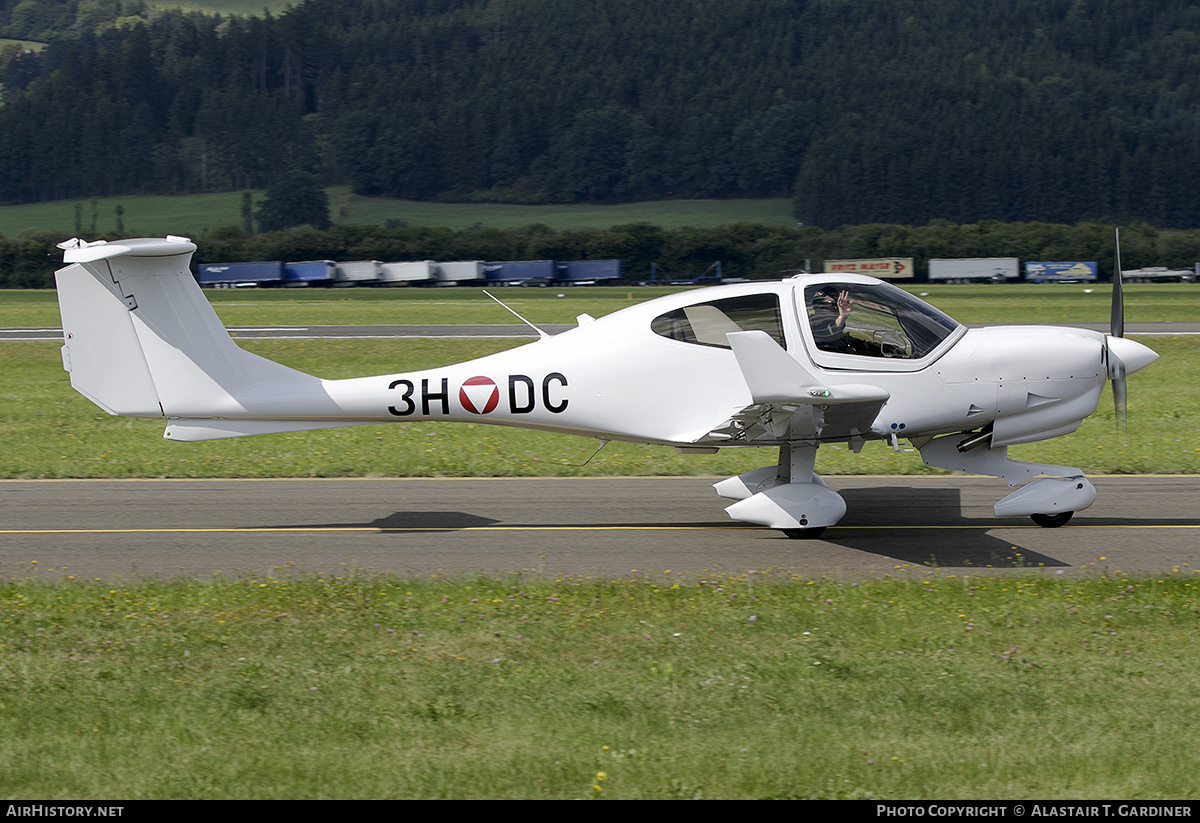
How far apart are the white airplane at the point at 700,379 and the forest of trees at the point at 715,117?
5224 inches

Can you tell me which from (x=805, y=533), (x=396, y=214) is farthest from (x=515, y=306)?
(x=396, y=214)

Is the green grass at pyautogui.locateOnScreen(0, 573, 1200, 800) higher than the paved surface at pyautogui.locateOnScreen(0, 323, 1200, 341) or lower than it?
higher

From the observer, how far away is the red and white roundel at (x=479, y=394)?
11.9m

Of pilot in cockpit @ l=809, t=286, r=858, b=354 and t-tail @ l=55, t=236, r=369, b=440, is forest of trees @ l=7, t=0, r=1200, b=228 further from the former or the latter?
t-tail @ l=55, t=236, r=369, b=440

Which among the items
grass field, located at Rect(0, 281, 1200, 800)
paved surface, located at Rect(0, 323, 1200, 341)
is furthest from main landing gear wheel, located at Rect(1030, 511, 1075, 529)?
paved surface, located at Rect(0, 323, 1200, 341)

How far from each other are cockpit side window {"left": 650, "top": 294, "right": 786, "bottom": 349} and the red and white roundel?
6.00ft

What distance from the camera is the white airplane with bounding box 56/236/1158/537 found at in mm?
11312

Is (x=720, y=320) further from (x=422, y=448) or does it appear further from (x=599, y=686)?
(x=422, y=448)

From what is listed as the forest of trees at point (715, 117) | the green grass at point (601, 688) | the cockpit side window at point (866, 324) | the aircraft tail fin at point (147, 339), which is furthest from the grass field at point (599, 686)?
the forest of trees at point (715, 117)

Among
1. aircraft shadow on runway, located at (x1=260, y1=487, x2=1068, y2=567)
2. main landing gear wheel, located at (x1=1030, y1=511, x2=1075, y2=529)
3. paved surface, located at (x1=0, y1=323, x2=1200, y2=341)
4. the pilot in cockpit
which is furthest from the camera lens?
paved surface, located at (x1=0, y1=323, x2=1200, y2=341)

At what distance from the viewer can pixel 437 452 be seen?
16531mm

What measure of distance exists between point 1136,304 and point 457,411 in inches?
1839

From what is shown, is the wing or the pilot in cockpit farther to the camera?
the pilot in cockpit

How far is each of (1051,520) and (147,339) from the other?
385 inches
